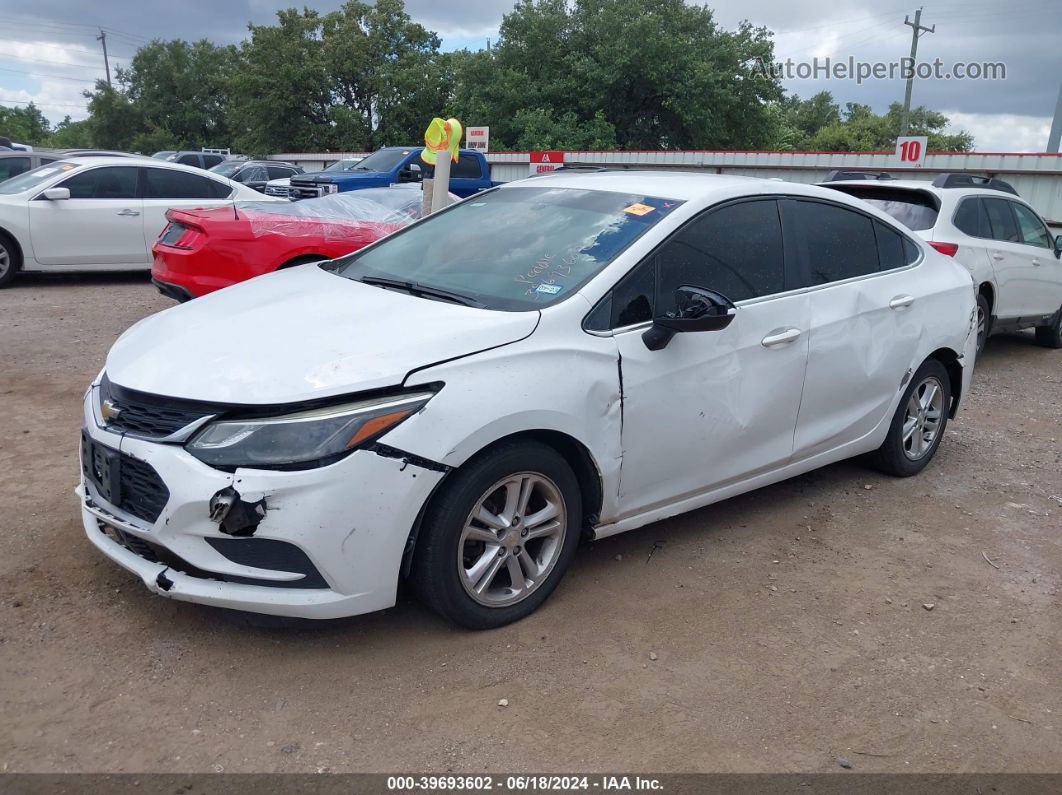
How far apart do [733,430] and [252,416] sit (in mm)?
2142

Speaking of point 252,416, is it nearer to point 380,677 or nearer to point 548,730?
point 380,677

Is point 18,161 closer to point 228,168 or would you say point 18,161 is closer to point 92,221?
point 92,221

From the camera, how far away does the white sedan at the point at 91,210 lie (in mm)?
10367

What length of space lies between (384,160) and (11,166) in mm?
6310

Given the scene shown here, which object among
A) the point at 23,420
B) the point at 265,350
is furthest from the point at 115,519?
the point at 23,420

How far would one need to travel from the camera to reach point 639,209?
13.3ft

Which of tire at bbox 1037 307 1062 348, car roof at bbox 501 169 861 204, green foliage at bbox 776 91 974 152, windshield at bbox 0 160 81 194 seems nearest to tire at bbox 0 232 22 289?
windshield at bbox 0 160 81 194

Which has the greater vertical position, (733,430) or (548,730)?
(733,430)

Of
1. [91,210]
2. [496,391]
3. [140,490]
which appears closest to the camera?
[140,490]

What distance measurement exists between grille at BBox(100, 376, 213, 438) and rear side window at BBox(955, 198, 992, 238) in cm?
730

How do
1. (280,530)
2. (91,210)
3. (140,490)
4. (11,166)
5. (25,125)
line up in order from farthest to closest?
(25,125), (11,166), (91,210), (140,490), (280,530)

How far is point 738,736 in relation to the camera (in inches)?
116

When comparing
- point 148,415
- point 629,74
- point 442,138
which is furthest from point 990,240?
point 629,74

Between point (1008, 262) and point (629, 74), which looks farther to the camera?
point (629, 74)
